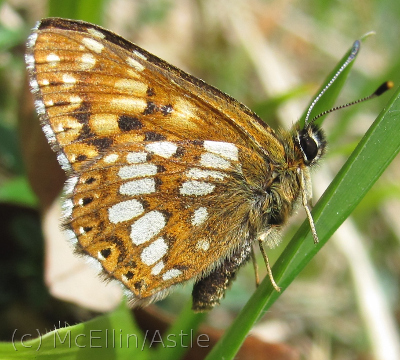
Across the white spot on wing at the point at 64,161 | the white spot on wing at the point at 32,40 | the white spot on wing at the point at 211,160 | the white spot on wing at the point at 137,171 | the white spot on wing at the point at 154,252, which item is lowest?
the white spot on wing at the point at 154,252

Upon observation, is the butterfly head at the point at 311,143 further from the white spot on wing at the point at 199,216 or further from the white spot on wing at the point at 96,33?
the white spot on wing at the point at 96,33

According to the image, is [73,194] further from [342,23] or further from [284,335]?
[342,23]

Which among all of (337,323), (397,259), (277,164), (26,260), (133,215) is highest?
(277,164)

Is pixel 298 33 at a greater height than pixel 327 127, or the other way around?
pixel 298 33

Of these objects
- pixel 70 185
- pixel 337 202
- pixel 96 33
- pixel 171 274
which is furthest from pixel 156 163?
pixel 337 202

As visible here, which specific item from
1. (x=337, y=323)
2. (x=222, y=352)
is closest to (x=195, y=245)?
(x=222, y=352)

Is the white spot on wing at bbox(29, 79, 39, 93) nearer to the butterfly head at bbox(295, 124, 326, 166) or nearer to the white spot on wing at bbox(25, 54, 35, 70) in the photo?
the white spot on wing at bbox(25, 54, 35, 70)

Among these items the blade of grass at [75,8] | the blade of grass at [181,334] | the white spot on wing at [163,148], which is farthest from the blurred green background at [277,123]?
the white spot on wing at [163,148]

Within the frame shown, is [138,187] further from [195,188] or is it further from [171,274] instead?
[171,274]
